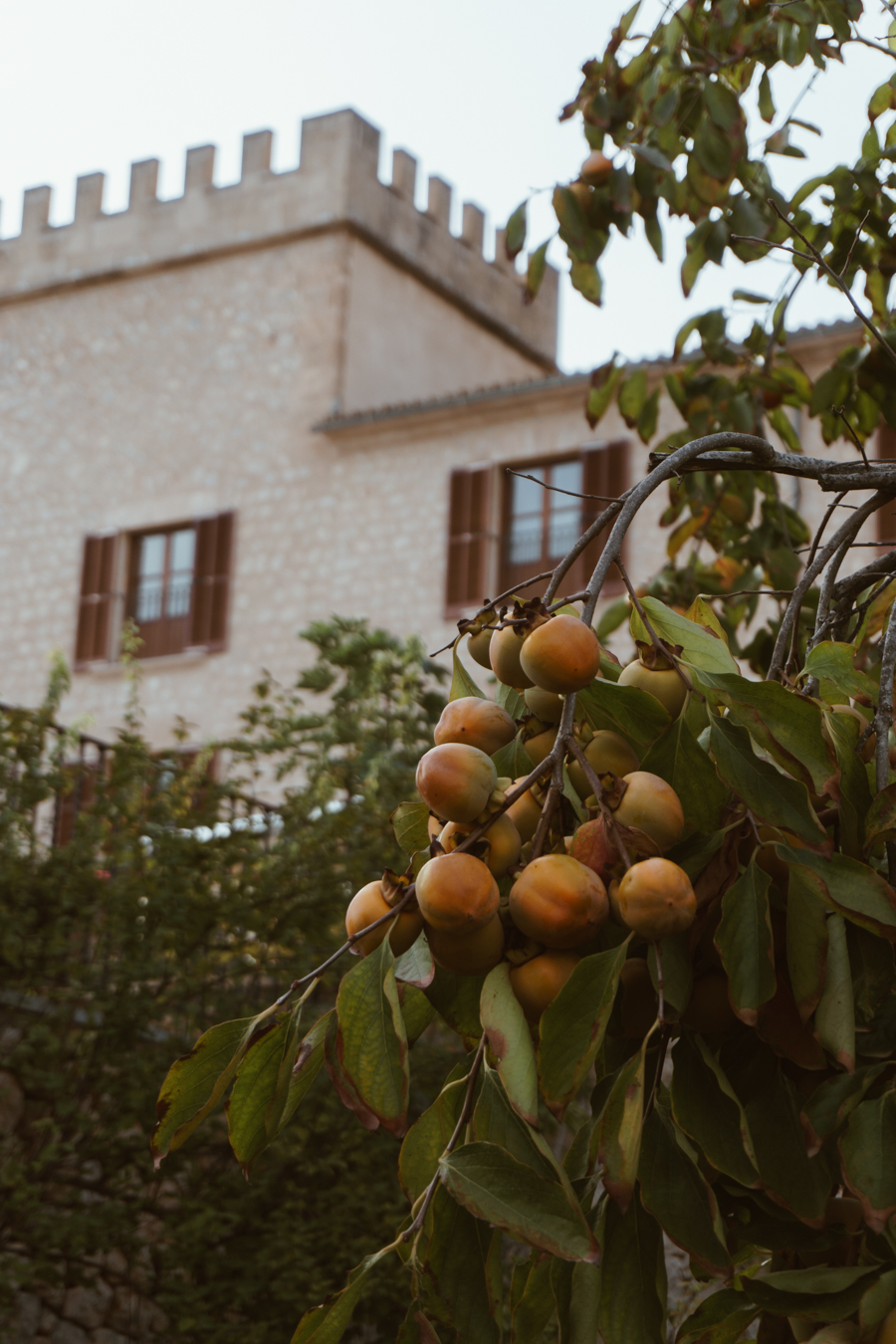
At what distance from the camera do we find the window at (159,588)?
14609 millimetres

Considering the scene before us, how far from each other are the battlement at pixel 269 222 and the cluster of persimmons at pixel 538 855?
15.0 meters

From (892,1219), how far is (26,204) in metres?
18.1

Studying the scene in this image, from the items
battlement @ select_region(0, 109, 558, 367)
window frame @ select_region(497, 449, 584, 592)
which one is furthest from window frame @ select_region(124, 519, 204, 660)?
window frame @ select_region(497, 449, 584, 592)

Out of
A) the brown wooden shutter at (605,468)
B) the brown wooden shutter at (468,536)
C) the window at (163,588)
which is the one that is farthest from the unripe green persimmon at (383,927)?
the window at (163,588)

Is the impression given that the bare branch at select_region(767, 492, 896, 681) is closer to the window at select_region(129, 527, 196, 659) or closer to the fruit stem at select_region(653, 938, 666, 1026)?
the fruit stem at select_region(653, 938, 666, 1026)

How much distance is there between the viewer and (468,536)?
13.5 metres

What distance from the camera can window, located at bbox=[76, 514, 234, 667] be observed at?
47.9 feet

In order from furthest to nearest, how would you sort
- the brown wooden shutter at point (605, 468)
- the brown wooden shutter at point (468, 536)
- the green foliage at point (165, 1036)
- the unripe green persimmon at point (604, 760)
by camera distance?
the brown wooden shutter at point (468, 536), the brown wooden shutter at point (605, 468), the green foliage at point (165, 1036), the unripe green persimmon at point (604, 760)

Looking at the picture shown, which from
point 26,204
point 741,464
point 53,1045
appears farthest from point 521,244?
point 26,204

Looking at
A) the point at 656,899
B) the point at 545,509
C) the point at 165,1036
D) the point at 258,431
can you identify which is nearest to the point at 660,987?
the point at 656,899

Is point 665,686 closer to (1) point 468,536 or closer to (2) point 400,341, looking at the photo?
(1) point 468,536

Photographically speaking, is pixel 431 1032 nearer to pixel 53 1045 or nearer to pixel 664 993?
pixel 53 1045

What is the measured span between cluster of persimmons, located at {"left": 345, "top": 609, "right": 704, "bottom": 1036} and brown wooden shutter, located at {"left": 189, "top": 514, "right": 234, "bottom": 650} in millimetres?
13556

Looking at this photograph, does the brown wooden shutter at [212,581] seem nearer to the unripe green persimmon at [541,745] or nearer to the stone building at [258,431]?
the stone building at [258,431]
